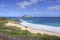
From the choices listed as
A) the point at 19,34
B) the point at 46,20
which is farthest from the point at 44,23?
the point at 19,34

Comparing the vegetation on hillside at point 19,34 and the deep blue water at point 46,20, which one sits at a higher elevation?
the deep blue water at point 46,20

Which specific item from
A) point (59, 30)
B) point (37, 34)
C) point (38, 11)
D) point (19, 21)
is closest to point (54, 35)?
point (59, 30)

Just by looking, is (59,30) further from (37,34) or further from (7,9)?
(7,9)

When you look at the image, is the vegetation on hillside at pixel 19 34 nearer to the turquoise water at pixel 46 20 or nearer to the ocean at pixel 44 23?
the ocean at pixel 44 23

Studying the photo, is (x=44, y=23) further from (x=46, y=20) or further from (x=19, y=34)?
(x=19, y=34)

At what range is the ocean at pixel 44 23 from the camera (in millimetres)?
3021

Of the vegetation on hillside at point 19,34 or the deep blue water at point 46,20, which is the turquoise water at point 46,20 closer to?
the deep blue water at point 46,20

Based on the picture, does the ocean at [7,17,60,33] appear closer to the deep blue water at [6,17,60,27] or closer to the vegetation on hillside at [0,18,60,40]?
the deep blue water at [6,17,60,27]

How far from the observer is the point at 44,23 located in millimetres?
3143

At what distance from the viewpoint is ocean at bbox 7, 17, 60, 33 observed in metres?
3.02

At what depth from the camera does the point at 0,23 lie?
3.47 meters

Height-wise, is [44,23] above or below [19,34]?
above

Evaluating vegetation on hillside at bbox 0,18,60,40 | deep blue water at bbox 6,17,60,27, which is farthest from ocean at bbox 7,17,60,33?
vegetation on hillside at bbox 0,18,60,40

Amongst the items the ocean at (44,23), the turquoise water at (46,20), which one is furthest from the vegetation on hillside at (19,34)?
the turquoise water at (46,20)
